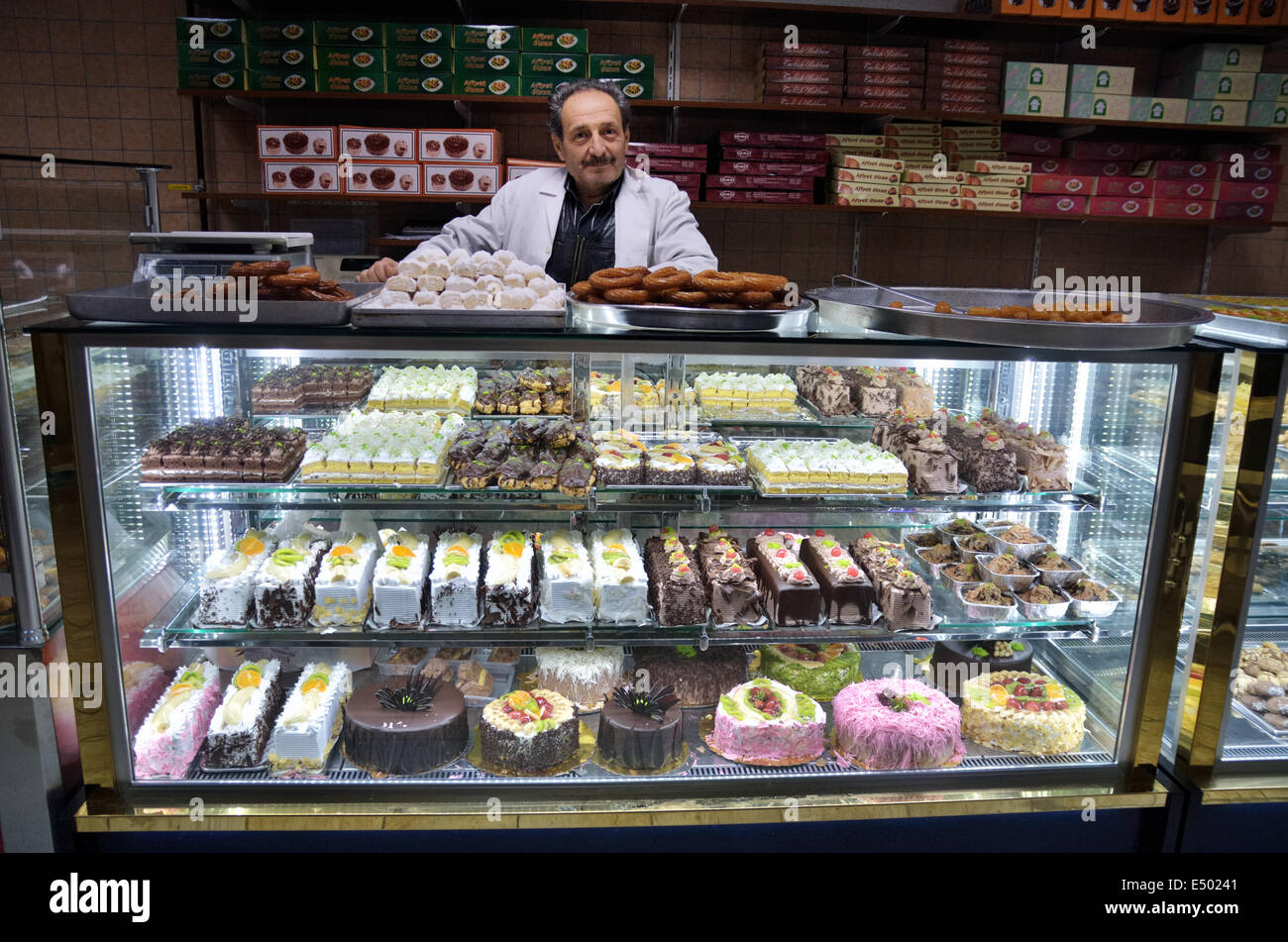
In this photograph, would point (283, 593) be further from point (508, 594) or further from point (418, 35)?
point (418, 35)

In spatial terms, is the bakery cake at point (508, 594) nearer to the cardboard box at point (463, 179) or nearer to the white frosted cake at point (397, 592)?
the white frosted cake at point (397, 592)

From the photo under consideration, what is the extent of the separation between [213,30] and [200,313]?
377cm

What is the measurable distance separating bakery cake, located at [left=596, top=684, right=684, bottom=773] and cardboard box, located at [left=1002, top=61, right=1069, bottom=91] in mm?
4518

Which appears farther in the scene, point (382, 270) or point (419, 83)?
point (419, 83)

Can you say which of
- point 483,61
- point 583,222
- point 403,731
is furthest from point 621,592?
point 483,61

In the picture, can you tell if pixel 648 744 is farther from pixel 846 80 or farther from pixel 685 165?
pixel 846 80

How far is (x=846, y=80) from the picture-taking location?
17.2ft

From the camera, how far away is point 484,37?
16.4 ft

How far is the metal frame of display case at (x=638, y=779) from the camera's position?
2.12 m

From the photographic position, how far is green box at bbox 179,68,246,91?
16.3 feet

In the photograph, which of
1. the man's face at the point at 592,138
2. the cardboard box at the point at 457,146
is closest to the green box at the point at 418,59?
the cardboard box at the point at 457,146

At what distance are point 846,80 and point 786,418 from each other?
3.03 meters
